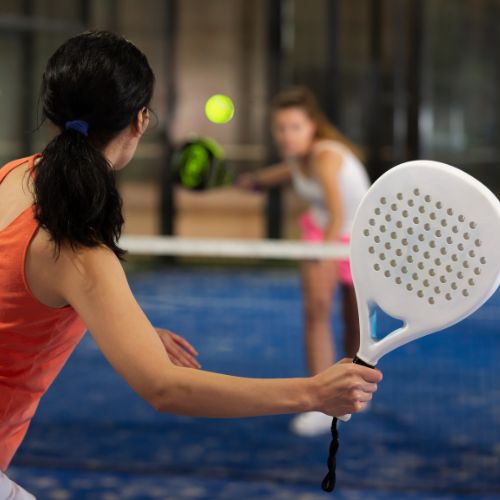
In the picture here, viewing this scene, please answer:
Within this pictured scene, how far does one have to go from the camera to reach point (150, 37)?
405 inches

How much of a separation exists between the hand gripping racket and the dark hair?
396 mm

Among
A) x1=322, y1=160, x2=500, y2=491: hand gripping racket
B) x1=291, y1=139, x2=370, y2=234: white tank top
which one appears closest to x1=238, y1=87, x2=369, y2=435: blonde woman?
x1=291, y1=139, x2=370, y2=234: white tank top

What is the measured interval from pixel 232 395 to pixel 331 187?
3.11m

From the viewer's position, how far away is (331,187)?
470 cm

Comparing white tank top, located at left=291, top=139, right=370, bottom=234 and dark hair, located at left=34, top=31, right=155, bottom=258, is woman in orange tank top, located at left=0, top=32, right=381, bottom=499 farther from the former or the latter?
white tank top, located at left=291, top=139, right=370, bottom=234

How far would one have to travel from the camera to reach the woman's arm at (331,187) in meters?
4.68

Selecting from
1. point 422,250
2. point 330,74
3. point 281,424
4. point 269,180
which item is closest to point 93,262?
point 422,250

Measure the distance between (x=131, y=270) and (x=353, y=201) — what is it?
16.1 ft

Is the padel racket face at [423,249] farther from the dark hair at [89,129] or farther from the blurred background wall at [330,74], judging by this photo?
the blurred background wall at [330,74]

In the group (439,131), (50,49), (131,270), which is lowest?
(131,270)

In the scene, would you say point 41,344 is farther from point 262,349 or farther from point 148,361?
point 262,349

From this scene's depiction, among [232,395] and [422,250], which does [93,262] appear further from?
[422,250]

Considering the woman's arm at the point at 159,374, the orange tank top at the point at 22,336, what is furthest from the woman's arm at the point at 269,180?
the woman's arm at the point at 159,374

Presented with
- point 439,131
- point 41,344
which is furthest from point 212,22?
point 41,344
